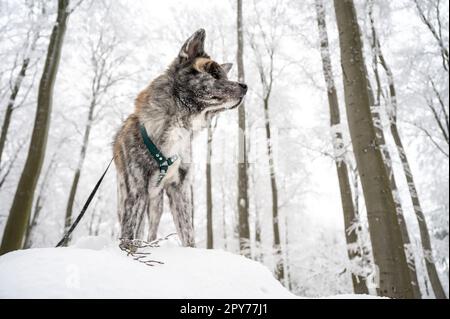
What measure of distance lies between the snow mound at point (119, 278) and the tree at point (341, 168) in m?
6.59

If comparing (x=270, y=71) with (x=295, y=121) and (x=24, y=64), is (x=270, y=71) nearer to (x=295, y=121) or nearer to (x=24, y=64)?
(x=295, y=121)

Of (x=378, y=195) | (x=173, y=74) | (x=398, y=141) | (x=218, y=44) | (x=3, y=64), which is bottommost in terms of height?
(x=378, y=195)

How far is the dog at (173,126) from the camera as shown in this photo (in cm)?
249

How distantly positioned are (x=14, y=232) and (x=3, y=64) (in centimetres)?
977

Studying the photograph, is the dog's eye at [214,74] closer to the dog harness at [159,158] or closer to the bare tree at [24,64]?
→ the dog harness at [159,158]

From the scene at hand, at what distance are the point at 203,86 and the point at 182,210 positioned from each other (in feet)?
3.94

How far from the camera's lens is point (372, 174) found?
11.8ft

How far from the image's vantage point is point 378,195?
3514mm

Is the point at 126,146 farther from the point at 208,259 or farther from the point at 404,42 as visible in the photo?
the point at 404,42

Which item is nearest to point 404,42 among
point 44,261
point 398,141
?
point 398,141

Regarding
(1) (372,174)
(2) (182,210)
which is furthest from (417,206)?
(2) (182,210)

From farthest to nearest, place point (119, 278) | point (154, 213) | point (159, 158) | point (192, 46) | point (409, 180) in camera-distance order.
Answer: point (409, 180) → point (154, 213) → point (192, 46) → point (159, 158) → point (119, 278)

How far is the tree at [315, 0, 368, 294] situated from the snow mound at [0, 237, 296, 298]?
21.6ft

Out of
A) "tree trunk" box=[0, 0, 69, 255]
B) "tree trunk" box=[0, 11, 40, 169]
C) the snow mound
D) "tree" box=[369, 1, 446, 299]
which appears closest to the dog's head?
the snow mound
